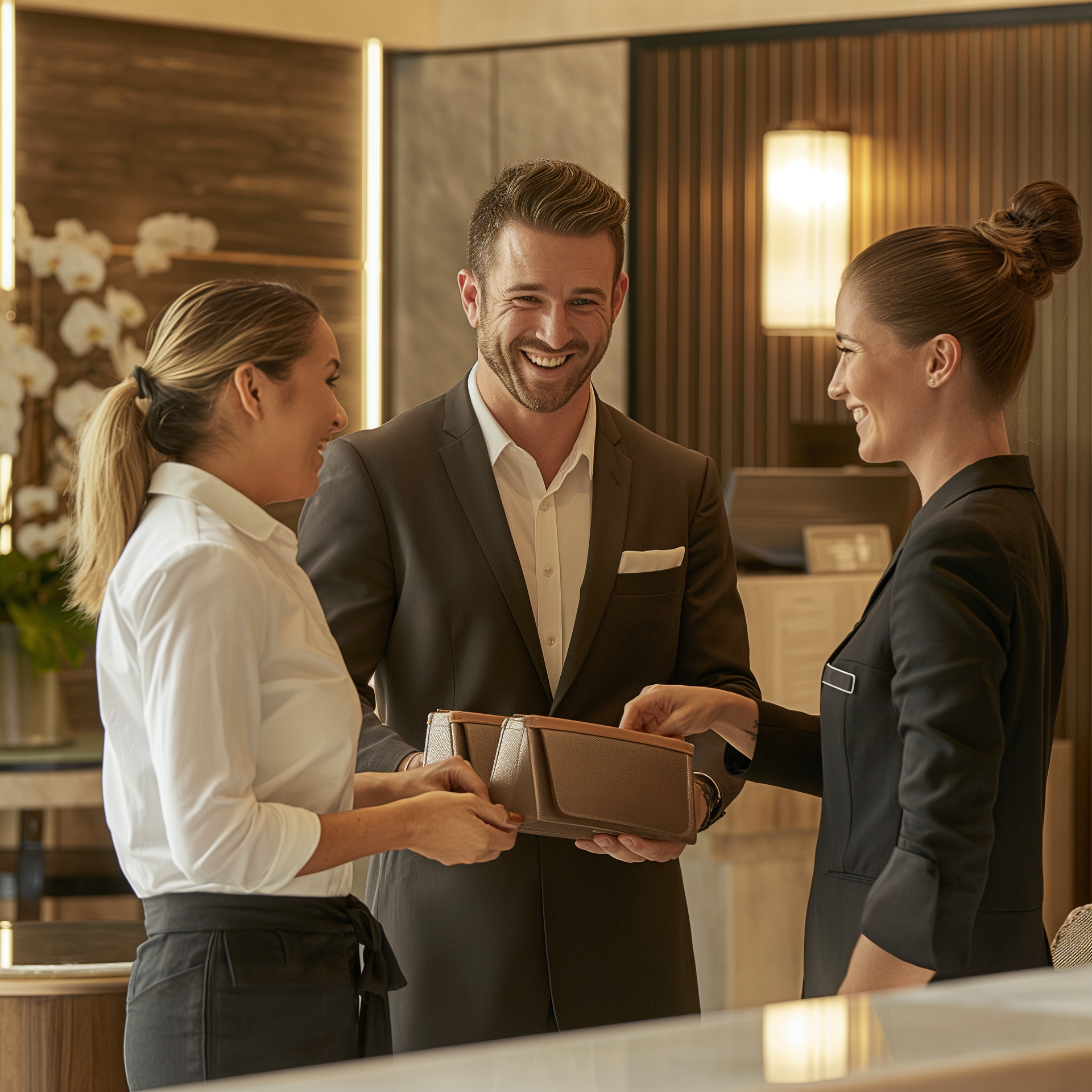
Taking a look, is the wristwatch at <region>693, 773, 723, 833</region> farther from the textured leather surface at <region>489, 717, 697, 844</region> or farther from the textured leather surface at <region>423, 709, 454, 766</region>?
the textured leather surface at <region>423, 709, 454, 766</region>

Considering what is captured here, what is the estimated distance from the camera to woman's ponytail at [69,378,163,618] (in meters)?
1.47

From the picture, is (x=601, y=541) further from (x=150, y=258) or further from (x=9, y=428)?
(x=150, y=258)

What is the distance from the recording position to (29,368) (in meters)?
3.57

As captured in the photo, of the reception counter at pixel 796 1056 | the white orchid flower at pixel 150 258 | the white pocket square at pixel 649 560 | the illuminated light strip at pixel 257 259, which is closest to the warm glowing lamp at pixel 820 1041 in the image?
the reception counter at pixel 796 1056

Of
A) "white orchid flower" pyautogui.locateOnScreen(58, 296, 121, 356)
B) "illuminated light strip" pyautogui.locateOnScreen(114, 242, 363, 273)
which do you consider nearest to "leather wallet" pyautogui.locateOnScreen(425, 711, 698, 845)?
"white orchid flower" pyautogui.locateOnScreen(58, 296, 121, 356)

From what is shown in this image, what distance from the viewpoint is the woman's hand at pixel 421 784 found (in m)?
1.61

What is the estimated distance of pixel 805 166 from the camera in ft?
15.7

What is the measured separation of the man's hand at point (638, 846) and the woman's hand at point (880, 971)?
395mm

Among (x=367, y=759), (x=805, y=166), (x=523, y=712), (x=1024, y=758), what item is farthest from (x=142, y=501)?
(x=805, y=166)

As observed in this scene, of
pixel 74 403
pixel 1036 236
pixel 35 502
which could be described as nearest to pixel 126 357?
pixel 74 403

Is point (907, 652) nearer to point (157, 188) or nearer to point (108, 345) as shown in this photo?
point (108, 345)

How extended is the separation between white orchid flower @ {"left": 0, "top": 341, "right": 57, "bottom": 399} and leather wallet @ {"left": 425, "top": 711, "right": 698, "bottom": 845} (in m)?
2.29

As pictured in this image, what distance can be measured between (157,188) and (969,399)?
4.15m

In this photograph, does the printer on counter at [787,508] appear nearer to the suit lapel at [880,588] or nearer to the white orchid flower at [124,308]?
the white orchid flower at [124,308]
